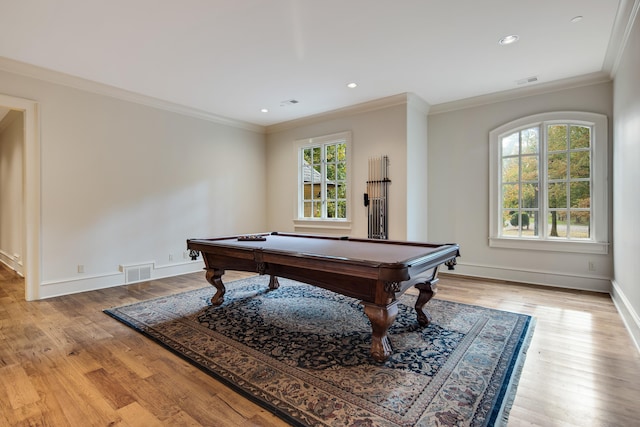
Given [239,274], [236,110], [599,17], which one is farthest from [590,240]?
[236,110]

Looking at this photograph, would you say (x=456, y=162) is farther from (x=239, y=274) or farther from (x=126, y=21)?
(x=126, y=21)

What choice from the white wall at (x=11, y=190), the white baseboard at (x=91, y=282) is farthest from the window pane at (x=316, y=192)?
the white wall at (x=11, y=190)

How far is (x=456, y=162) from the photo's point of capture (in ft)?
16.9

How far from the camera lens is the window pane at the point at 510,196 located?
4.71 metres

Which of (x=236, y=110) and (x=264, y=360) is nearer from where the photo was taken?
(x=264, y=360)

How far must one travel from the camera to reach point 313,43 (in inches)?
129

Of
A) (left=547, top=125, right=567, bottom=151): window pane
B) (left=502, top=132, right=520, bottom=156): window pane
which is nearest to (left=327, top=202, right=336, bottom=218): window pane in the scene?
(left=502, top=132, right=520, bottom=156): window pane

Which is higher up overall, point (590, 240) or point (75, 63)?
point (75, 63)

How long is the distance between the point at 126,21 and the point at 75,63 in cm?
137

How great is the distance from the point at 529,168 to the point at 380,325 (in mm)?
3805

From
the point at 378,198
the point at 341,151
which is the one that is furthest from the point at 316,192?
the point at 378,198

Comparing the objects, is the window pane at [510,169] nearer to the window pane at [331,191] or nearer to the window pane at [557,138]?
the window pane at [557,138]

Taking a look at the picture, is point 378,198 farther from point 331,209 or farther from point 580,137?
point 580,137

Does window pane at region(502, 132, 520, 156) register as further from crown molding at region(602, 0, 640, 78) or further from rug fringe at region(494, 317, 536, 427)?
rug fringe at region(494, 317, 536, 427)
